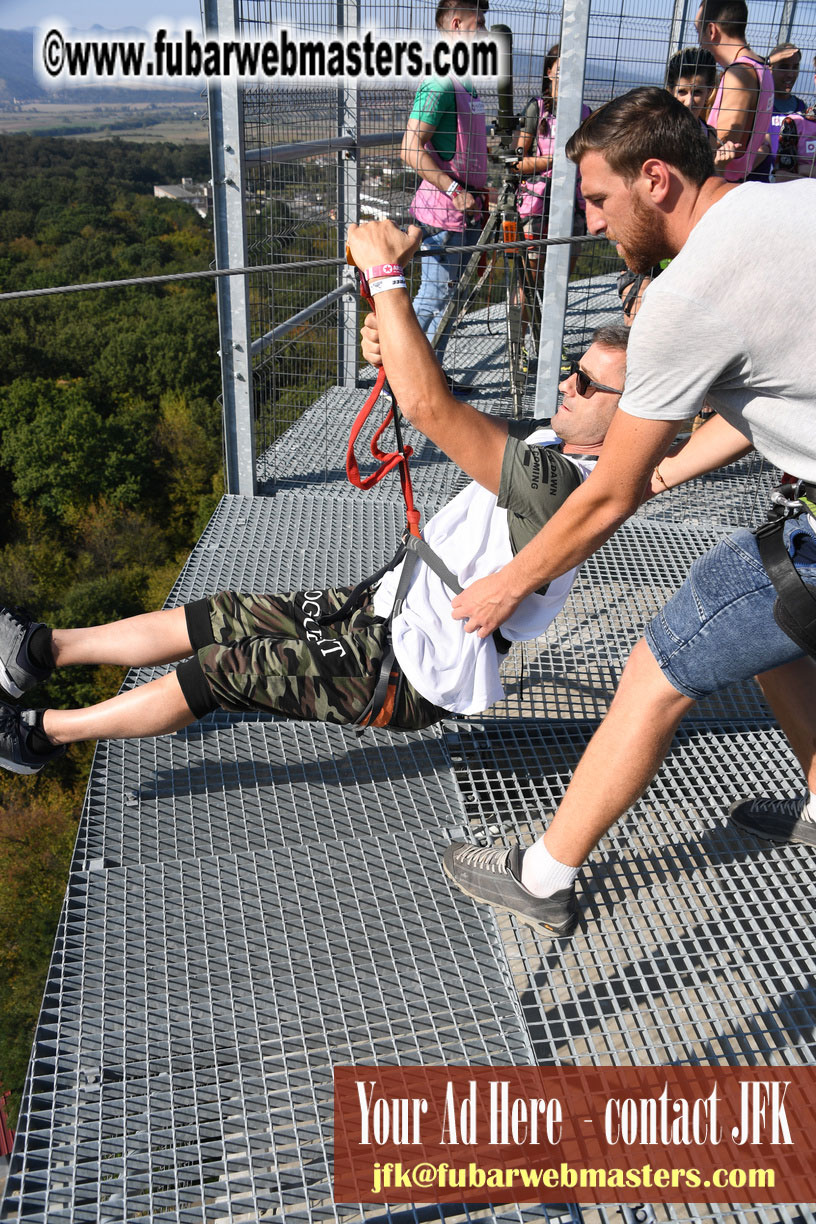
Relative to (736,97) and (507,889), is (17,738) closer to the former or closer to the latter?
(507,889)

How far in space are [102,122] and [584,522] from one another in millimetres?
118306

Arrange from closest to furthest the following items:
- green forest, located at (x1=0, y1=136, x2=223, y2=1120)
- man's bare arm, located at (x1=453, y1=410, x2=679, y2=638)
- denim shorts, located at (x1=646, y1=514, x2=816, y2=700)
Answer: man's bare arm, located at (x1=453, y1=410, x2=679, y2=638) < denim shorts, located at (x1=646, y1=514, x2=816, y2=700) < green forest, located at (x1=0, y1=136, x2=223, y2=1120)

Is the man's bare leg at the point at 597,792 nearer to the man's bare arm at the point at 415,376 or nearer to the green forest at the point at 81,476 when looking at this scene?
the man's bare arm at the point at 415,376

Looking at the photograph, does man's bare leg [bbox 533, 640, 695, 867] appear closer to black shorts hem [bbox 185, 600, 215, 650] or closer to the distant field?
black shorts hem [bbox 185, 600, 215, 650]

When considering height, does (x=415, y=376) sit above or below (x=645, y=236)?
below

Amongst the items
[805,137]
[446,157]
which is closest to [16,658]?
[446,157]

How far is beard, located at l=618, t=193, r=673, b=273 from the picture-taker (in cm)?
162

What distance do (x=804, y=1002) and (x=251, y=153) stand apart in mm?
3589

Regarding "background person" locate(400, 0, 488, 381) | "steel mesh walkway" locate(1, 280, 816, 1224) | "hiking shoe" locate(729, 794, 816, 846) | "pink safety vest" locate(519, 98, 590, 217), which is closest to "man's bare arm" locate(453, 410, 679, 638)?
"steel mesh walkway" locate(1, 280, 816, 1224)

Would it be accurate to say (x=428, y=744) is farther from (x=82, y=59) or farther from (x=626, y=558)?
(x=82, y=59)

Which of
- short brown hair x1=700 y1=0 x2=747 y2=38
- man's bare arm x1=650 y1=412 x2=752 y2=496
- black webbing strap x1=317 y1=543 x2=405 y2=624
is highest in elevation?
short brown hair x1=700 y1=0 x2=747 y2=38

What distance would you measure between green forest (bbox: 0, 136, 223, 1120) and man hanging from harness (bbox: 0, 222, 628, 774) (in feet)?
75.7

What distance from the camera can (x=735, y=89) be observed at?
3980mm

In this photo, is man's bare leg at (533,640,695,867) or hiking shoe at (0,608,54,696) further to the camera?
hiking shoe at (0,608,54,696)
